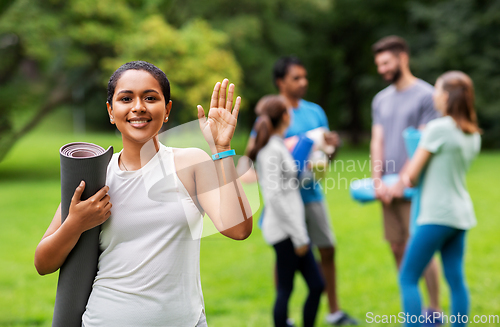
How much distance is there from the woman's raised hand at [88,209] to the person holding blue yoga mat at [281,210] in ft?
5.81

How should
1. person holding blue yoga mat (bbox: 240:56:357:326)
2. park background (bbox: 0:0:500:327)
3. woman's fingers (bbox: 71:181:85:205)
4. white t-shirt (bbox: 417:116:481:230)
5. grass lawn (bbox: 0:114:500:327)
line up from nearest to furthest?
woman's fingers (bbox: 71:181:85:205) → white t-shirt (bbox: 417:116:481:230) → person holding blue yoga mat (bbox: 240:56:357:326) → grass lawn (bbox: 0:114:500:327) → park background (bbox: 0:0:500:327)

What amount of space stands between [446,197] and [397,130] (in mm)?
1011

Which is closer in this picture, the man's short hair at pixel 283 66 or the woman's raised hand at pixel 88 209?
the woman's raised hand at pixel 88 209

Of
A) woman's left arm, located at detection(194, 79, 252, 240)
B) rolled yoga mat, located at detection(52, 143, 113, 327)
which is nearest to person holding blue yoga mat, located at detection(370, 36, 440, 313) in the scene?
woman's left arm, located at detection(194, 79, 252, 240)

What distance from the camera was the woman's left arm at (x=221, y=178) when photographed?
149 centimetres

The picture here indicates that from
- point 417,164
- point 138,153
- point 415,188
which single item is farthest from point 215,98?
point 415,188

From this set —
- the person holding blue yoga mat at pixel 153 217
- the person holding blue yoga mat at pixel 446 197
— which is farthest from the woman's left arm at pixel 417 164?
the person holding blue yoga mat at pixel 153 217

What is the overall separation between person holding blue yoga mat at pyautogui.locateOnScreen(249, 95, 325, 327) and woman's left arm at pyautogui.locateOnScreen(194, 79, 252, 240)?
1.60 m

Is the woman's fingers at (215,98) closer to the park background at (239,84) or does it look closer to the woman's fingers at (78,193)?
the park background at (239,84)

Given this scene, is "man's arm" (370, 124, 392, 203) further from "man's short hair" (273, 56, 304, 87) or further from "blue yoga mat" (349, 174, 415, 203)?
"man's short hair" (273, 56, 304, 87)

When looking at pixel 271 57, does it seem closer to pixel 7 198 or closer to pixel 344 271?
pixel 7 198

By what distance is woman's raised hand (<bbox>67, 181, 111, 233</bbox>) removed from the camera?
138cm

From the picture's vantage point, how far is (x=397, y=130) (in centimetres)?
393

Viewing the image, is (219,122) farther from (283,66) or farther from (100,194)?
(283,66)
